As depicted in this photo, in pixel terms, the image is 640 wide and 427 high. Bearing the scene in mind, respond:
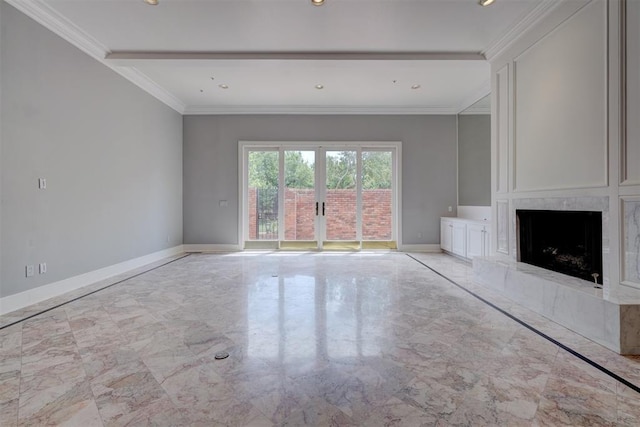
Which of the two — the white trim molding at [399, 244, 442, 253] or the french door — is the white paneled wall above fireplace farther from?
the french door

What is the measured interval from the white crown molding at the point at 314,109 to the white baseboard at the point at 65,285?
11.4 ft

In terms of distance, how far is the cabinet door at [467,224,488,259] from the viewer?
16.6 ft

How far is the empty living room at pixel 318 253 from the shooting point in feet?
5.64

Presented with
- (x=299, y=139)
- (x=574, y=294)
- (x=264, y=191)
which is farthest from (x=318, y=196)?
(x=574, y=294)

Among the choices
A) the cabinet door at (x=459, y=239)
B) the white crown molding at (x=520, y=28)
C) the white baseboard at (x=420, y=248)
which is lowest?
the white baseboard at (x=420, y=248)

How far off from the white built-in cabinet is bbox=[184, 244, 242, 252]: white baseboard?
15.6ft

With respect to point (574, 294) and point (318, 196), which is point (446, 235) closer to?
point (318, 196)

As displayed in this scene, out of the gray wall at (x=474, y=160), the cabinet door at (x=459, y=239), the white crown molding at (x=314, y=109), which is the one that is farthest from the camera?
the white crown molding at (x=314, y=109)

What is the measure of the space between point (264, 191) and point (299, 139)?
4.89ft

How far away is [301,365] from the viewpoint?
1977 millimetres

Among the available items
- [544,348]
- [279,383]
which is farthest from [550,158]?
[279,383]

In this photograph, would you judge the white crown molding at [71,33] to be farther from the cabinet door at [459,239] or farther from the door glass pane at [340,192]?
the cabinet door at [459,239]

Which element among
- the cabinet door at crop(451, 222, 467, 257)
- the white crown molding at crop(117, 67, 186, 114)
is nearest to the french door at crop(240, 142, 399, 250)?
the cabinet door at crop(451, 222, 467, 257)

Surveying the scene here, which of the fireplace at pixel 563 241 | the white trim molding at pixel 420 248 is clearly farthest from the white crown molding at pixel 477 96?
the white trim molding at pixel 420 248
